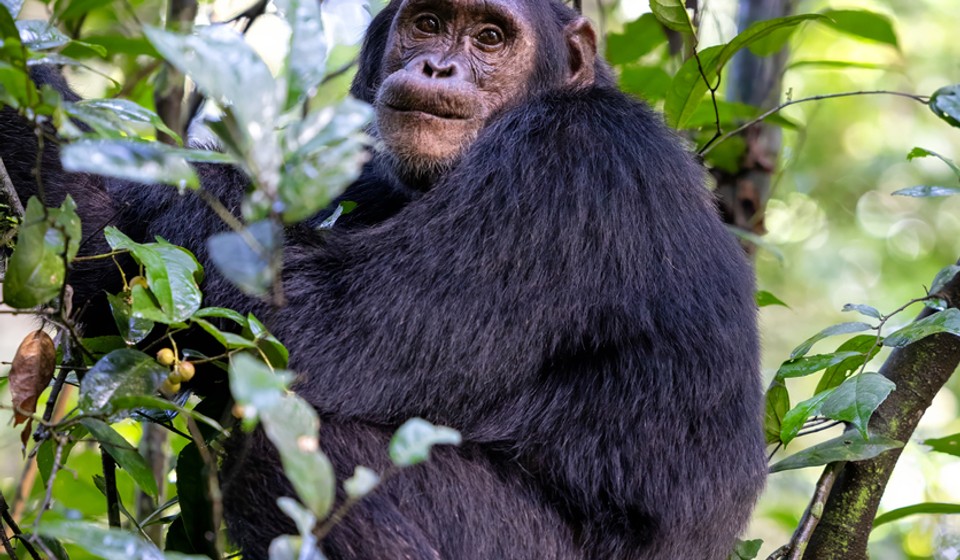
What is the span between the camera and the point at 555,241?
354 cm

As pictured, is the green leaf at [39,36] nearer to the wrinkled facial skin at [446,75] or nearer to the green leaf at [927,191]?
the wrinkled facial skin at [446,75]

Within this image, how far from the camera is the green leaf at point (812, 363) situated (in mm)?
3746

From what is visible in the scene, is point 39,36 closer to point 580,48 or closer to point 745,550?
point 580,48

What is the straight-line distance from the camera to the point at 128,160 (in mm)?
1871

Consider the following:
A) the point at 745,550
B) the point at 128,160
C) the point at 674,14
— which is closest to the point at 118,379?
the point at 128,160

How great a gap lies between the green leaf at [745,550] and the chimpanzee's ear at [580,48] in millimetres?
2177

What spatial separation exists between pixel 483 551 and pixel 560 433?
53 centimetres

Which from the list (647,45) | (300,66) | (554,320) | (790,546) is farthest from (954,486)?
(300,66)

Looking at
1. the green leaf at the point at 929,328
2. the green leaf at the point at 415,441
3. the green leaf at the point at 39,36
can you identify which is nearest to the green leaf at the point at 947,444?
the green leaf at the point at 929,328

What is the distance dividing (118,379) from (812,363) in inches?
96.5

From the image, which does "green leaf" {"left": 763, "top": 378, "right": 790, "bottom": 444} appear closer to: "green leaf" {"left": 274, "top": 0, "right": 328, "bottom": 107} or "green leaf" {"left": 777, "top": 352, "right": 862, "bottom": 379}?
"green leaf" {"left": 777, "top": 352, "right": 862, "bottom": 379}

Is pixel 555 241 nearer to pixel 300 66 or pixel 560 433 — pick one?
pixel 560 433

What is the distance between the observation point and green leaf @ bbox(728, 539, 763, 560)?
13.0 ft

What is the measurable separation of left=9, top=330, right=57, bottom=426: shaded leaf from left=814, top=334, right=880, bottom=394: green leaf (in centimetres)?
278
